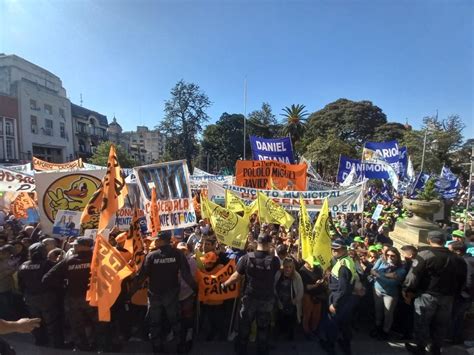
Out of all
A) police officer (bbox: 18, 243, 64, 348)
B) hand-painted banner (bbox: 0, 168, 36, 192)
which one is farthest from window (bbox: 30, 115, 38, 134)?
police officer (bbox: 18, 243, 64, 348)

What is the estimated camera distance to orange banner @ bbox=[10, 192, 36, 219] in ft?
27.0

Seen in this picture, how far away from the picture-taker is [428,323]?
3.79 meters

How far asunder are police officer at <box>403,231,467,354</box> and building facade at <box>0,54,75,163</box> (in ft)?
149

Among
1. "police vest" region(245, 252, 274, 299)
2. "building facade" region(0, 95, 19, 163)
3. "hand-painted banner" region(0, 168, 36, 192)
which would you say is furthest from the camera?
"building facade" region(0, 95, 19, 163)

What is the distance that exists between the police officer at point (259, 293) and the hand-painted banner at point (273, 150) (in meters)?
6.23

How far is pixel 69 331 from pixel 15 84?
146 feet

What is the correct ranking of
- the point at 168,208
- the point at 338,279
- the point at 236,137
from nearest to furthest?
the point at 338,279, the point at 168,208, the point at 236,137

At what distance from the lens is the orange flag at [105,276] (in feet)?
11.7

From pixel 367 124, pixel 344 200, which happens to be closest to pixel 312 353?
pixel 344 200

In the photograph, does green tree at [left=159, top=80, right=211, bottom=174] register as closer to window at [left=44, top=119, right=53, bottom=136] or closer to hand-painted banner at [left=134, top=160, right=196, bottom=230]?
window at [left=44, top=119, right=53, bottom=136]

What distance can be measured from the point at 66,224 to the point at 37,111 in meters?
43.7

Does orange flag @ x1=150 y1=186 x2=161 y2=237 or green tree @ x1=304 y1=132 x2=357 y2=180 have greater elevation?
green tree @ x1=304 y1=132 x2=357 y2=180

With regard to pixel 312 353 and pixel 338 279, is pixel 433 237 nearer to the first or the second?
pixel 338 279

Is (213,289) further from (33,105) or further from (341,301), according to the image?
(33,105)
